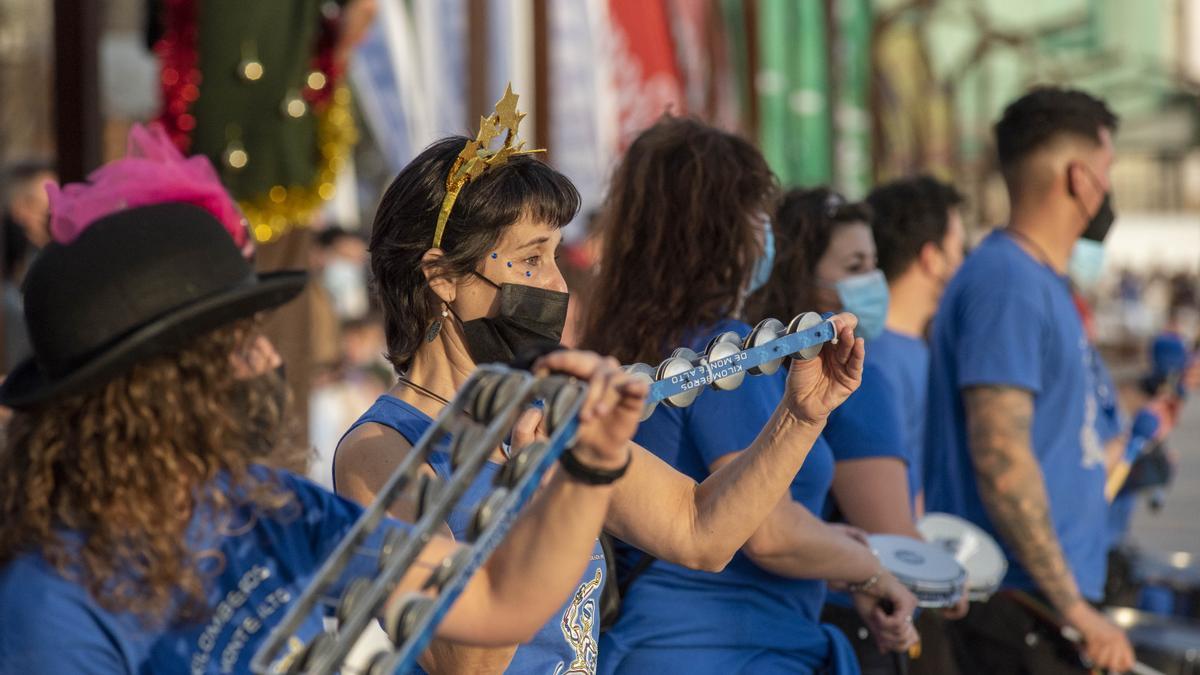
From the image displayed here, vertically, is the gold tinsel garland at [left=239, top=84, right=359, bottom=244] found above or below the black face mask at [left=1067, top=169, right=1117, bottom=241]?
above

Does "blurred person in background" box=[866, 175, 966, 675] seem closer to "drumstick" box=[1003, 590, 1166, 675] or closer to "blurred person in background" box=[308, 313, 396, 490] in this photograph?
"drumstick" box=[1003, 590, 1166, 675]

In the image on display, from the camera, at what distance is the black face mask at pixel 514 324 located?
251 centimetres

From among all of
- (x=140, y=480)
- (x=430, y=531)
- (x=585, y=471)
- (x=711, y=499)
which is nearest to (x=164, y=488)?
(x=140, y=480)

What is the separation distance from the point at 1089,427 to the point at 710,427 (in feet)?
5.82

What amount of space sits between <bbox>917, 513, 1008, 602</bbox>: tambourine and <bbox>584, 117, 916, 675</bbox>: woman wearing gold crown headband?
0.61 m

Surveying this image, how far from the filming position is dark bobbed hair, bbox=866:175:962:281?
16.2 feet

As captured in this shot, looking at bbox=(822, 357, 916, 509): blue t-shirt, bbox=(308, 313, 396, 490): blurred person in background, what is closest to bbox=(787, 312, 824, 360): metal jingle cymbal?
bbox=(822, 357, 916, 509): blue t-shirt

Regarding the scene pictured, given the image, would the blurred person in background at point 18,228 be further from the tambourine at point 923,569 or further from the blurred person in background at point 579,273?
the tambourine at point 923,569

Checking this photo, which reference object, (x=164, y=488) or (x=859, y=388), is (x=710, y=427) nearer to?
(x=859, y=388)

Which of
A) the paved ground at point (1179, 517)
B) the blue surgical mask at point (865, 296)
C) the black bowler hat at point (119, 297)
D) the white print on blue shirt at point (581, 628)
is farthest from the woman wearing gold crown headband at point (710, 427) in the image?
the paved ground at point (1179, 517)

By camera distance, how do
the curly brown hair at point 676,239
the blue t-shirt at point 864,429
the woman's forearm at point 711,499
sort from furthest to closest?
1. the blue t-shirt at point 864,429
2. the curly brown hair at point 676,239
3. the woman's forearm at point 711,499

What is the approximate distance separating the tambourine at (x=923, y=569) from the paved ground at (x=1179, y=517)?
204 inches

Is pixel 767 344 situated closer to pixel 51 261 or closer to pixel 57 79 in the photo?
pixel 51 261

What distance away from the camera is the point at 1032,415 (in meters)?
4.12
